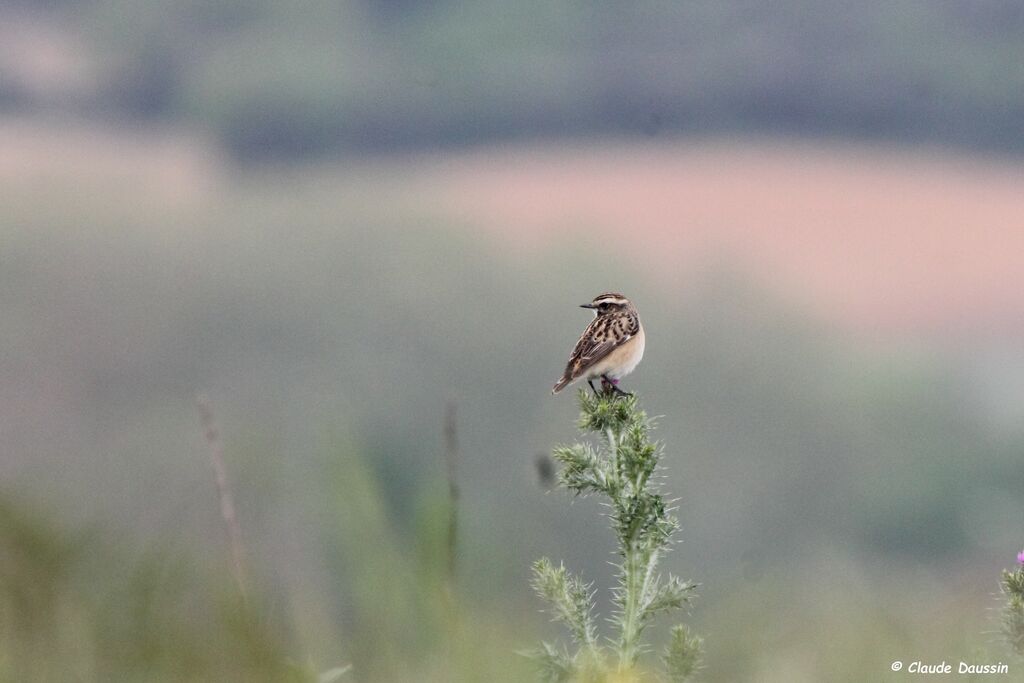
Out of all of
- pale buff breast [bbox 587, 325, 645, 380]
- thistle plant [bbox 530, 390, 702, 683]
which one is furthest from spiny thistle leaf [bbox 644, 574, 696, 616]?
pale buff breast [bbox 587, 325, 645, 380]

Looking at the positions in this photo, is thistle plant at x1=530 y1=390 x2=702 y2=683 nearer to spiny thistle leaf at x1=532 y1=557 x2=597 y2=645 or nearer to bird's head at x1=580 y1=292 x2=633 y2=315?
spiny thistle leaf at x1=532 y1=557 x2=597 y2=645

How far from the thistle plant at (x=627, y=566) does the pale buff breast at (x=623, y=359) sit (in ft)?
8.45

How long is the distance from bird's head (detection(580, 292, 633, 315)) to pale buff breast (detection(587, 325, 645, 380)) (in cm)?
52

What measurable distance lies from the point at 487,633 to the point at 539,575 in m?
0.96

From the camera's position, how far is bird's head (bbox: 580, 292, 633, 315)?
23.9ft

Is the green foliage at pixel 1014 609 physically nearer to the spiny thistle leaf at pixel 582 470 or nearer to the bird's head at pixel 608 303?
the spiny thistle leaf at pixel 582 470

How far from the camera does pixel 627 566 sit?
11.8 feet

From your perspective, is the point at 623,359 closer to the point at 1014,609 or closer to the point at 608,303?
the point at 608,303

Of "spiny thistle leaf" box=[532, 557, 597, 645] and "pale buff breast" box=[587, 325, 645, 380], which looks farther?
"pale buff breast" box=[587, 325, 645, 380]

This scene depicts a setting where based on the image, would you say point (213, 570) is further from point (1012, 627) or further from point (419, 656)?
point (1012, 627)

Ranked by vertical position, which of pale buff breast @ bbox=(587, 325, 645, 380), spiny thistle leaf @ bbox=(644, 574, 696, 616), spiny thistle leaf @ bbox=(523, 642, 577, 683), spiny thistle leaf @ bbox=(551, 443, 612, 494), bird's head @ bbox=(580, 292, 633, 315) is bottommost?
spiny thistle leaf @ bbox=(523, 642, 577, 683)

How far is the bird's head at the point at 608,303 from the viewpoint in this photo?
729cm

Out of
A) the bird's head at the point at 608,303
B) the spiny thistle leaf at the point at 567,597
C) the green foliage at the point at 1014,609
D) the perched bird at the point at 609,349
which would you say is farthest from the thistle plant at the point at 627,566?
the bird's head at the point at 608,303

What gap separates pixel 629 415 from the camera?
4023 mm
